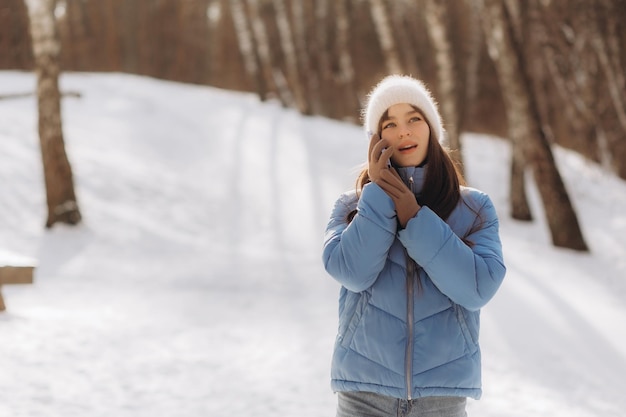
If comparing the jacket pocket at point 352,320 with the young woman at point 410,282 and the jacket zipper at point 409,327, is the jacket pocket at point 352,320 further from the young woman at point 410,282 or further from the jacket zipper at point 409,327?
the jacket zipper at point 409,327

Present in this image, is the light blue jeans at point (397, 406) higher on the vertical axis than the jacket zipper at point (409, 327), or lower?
lower

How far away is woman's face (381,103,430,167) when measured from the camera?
7.04ft

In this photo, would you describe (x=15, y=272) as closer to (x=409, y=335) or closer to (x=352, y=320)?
(x=352, y=320)

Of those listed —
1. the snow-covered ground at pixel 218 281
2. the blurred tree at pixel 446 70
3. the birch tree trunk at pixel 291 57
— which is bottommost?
the snow-covered ground at pixel 218 281

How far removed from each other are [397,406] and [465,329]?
301 mm

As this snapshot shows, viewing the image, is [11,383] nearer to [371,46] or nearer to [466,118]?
[466,118]

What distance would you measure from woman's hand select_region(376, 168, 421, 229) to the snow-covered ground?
262 centimetres

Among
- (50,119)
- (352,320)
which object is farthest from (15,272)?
(352,320)

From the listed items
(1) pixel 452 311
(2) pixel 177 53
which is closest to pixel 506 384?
(1) pixel 452 311

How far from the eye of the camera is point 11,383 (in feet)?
14.4

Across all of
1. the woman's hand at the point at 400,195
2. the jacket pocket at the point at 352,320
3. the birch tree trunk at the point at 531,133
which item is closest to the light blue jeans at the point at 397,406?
the jacket pocket at the point at 352,320

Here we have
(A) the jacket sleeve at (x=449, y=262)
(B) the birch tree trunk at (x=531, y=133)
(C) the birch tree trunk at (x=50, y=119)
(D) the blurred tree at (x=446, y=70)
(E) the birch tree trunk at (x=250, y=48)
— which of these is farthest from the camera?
(E) the birch tree trunk at (x=250, y=48)

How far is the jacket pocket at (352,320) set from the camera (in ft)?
6.89

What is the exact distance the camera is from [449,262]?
198 cm
